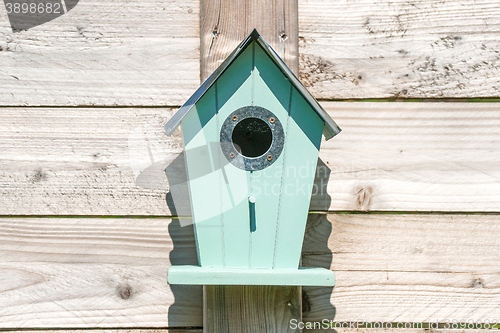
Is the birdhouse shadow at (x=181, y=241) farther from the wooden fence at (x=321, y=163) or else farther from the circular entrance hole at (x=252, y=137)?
the circular entrance hole at (x=252, y=137)

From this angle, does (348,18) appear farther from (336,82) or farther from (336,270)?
(336,270)

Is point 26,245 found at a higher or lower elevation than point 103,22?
lower

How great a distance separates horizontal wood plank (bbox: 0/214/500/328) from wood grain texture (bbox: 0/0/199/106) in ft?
1.06

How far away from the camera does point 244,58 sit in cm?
78

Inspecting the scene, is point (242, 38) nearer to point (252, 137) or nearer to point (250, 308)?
point (252, 137)

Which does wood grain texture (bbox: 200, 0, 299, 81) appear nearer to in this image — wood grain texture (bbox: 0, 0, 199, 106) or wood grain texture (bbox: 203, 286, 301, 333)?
wood grain texture (bbox: 0, 0, 199, 106)

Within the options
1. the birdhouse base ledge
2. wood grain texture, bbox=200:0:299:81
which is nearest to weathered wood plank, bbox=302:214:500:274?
the birdhouse base ledge

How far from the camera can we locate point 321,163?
100 cm

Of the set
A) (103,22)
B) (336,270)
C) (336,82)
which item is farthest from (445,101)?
(103,22)

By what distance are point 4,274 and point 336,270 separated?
33.0 inches

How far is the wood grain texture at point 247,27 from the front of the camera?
92cm

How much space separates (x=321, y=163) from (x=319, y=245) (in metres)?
0.21

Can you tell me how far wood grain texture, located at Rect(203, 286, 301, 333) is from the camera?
0.88 meters

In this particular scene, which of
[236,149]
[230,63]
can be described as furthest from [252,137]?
[230,63]
